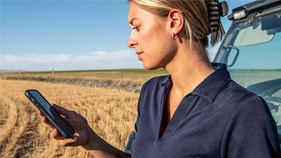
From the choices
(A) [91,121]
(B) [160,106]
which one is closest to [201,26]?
(B) [160,106]

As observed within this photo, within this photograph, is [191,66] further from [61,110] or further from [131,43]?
[61,110]

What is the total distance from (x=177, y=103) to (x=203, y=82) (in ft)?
0.53

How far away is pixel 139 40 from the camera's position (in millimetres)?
1429

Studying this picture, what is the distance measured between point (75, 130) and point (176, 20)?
666 millimetres

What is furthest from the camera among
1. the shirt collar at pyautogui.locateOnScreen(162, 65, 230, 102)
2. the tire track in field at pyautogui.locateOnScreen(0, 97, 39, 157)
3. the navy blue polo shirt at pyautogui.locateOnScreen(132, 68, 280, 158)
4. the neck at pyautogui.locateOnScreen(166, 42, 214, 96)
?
the tire track in field at pyautogui.locateOnScreen(0, 97, 39, 157)

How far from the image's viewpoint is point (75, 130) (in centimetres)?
168

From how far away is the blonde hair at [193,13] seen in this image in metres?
1.33

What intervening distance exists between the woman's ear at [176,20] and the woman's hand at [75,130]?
62 centimetres

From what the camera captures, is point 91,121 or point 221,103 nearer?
point 221,103

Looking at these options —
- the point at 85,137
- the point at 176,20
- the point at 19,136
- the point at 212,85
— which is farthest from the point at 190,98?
the point at 19,136

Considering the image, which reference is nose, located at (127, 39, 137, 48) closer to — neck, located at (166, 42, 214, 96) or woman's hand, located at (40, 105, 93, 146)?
neck, located at (166, 42, 214, 96)

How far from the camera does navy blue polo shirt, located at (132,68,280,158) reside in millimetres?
1159

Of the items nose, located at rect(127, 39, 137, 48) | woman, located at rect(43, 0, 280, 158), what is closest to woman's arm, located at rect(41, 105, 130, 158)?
woman, located at rect(43, 0, 280, 158)

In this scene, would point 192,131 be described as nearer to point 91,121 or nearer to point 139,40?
point 139,40
